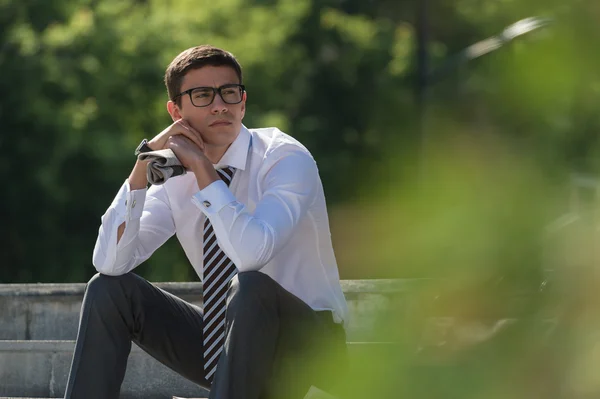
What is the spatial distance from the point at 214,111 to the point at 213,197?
435 millimetres

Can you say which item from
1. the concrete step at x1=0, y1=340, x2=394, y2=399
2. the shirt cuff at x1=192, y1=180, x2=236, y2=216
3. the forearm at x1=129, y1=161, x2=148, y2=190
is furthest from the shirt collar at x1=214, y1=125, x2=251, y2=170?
the concrete step at x1=0, y1=340, x2=394, y2=399

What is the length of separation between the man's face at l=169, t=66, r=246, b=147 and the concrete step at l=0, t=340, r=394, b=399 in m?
1.17

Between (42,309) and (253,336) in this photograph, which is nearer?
(253,336)

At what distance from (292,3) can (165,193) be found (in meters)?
16.8

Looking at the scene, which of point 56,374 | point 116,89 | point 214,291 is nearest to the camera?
point 214,291

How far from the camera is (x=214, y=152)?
360cm

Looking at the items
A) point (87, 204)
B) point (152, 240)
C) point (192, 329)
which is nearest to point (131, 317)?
point (192, 329)

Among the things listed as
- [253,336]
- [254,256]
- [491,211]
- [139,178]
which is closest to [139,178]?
[139,178]

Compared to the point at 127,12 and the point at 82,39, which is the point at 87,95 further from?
the point at 127,12

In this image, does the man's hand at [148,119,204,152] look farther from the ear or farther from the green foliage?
the green foliage

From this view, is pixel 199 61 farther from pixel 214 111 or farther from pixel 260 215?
pixel 260 215

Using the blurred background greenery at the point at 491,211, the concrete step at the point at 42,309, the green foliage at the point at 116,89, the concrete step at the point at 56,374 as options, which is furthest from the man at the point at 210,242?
the green foliage at the point at 116,89

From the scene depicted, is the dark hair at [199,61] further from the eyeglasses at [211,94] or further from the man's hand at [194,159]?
the man's hand at [194,159]

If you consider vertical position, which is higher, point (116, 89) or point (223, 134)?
point (223, 134)
